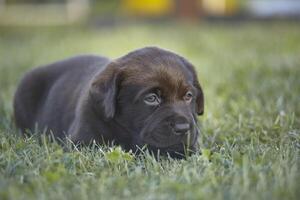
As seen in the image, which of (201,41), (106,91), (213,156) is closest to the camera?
(213,156)

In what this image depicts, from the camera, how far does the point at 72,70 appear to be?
5754 mm

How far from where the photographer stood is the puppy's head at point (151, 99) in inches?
167

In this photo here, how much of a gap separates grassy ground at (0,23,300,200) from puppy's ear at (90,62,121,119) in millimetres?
328

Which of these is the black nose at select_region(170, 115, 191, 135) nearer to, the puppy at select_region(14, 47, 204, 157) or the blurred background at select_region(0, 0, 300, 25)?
the puppy at select_region(14, 47, 204, 157)

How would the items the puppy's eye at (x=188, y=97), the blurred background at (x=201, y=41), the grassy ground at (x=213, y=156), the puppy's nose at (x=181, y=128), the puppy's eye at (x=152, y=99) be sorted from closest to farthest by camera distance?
the grassy ground at (x=213, y=156) < the puppy's nose at (x=181, y=128) < the puppy's eye at (x=152, y=99) < the puppy's eye at (x=188, y=97) < the blurred background at (x=201, y=41)

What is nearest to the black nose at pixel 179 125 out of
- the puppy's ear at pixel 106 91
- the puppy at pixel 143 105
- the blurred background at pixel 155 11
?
the puppy at pixel 143 105

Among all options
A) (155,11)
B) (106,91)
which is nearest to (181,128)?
(106,91)

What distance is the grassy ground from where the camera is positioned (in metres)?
3.27

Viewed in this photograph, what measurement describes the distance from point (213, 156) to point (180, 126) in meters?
0.34

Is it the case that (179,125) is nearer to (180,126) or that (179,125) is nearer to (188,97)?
(180,126)

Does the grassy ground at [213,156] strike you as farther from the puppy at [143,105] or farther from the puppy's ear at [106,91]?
the puppy's ear at [106,91]

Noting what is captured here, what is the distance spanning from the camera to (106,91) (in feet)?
14.7

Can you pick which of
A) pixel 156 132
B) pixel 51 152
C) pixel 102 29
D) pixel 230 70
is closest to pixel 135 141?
pixel 156 132

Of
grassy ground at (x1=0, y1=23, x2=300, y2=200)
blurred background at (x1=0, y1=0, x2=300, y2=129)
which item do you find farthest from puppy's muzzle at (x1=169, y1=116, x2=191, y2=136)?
blurred background at (x1=0, y1=0, x2=300, y2=129)
